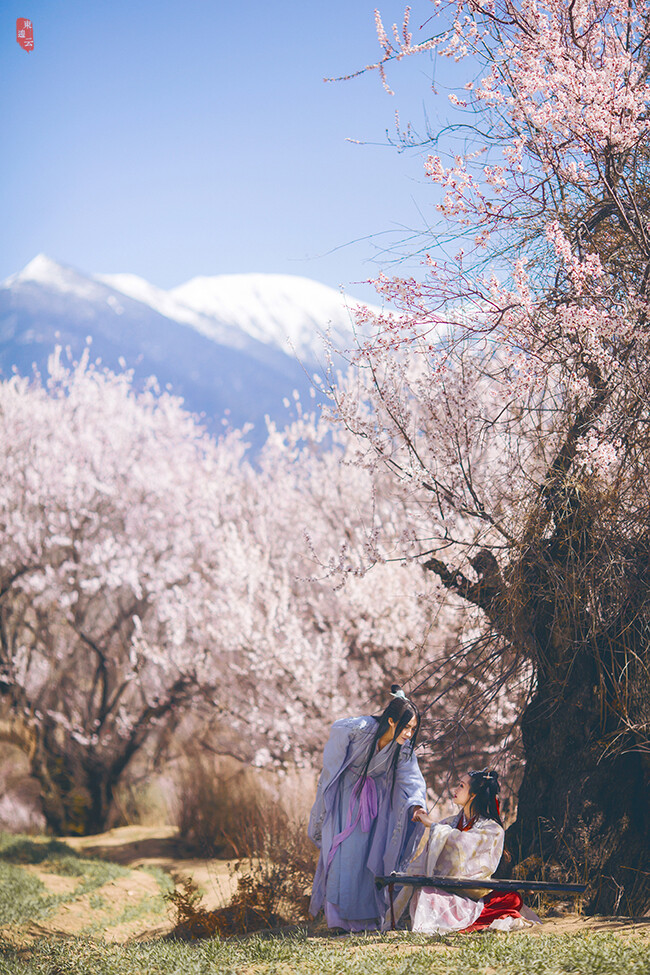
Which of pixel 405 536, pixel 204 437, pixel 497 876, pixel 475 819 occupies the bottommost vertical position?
pixel 497 876

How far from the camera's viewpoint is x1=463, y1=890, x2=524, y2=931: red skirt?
4.90m

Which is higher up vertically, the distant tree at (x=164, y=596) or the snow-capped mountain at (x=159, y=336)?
the snow-capped mountain at (x=159, y=336)

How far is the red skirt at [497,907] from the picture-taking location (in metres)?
4.90

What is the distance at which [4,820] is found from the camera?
1420cm

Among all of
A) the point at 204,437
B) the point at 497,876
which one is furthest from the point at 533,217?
the point at 204,437

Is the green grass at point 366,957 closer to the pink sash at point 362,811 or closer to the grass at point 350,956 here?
the grass at point 350,956

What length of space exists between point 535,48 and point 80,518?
13322 millimetres

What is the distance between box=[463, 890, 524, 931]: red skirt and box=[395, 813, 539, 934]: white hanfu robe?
0.03 metres

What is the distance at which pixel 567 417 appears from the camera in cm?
631

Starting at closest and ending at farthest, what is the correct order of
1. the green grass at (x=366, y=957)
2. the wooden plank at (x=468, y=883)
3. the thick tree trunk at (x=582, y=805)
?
1. the green grass at (x=366, y=957)
2. the wooden plank at (x=468, y=883)
3. the thick tree trunk at (x=582, y=805)

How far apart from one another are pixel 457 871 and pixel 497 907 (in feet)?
1.32

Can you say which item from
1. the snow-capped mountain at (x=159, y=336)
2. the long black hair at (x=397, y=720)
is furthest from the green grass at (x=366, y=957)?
the snow-capped mountain at (x=159, y=336)

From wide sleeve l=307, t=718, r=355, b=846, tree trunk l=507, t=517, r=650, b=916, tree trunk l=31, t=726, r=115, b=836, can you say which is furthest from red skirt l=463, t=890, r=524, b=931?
tree trunk l=31, t=726, r=115, b=836

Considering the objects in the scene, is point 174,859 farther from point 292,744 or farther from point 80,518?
point 80,518
